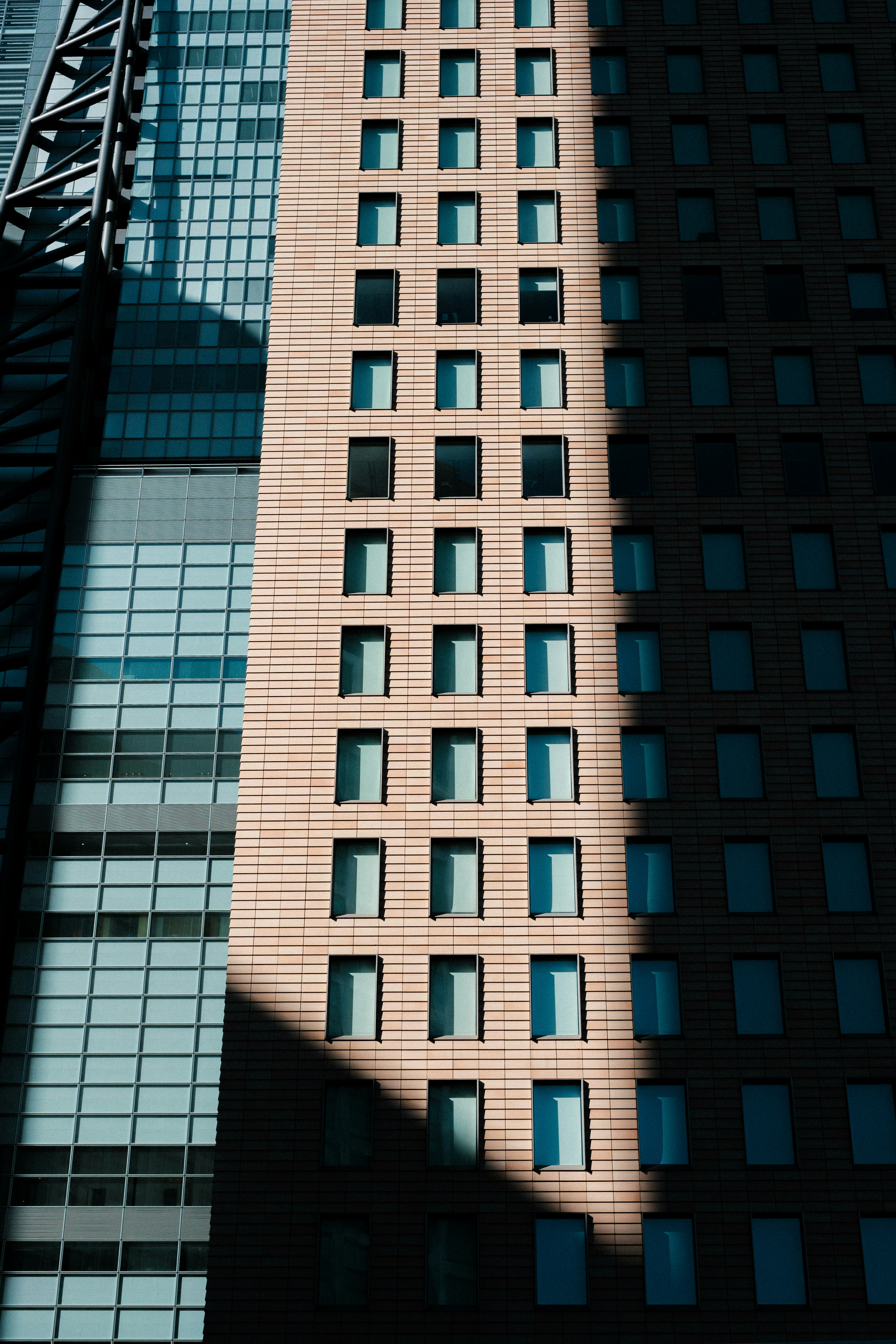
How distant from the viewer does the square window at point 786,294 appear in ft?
133

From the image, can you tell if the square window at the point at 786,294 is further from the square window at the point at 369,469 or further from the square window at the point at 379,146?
the square window at the point at 369,469

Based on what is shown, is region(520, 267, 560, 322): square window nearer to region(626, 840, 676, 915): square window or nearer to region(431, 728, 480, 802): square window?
region(431, 728, 480, 802): square window

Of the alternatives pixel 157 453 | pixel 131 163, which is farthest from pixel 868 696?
pixel 131 163

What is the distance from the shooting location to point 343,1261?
29109mm

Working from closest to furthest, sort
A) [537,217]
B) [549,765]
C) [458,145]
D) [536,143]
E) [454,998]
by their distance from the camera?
[454,998], [549,765], [537,217], [458,145], [536,143]

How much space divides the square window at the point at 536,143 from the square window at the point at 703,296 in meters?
5.92

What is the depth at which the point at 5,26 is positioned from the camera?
218 ft

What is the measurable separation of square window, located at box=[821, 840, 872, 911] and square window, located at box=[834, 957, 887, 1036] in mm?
1370

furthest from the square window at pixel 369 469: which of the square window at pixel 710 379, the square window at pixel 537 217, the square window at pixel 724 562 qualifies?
the square window at pixel 710 379

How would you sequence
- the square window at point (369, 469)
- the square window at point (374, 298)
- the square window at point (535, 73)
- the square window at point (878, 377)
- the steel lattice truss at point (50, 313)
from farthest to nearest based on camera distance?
the steel lattice truss at point (50, 313) → the square window at point (535, 73) → the square window at point (374, 298) → the square window at point (878, 377) → the square window at point (369, 469)

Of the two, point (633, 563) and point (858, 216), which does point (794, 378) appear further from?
point (633, 563)

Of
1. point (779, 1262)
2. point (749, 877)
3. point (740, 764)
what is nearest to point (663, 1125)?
point (779, 1262)

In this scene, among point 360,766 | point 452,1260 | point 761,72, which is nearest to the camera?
point 452,1260

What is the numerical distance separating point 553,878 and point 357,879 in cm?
477
